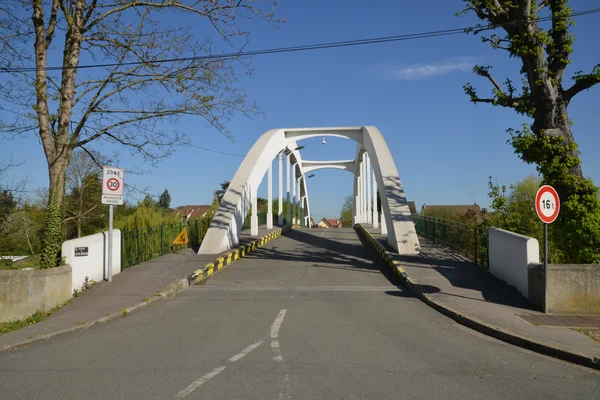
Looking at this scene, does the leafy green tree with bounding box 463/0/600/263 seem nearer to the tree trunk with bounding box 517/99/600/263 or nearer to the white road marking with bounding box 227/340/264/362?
the tree trunk with bounding box 517/99/600/263

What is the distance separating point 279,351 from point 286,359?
42 centimetres

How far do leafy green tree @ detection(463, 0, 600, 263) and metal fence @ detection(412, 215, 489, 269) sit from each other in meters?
2.77

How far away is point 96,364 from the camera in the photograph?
6066 mm

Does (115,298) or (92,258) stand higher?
(92,258)

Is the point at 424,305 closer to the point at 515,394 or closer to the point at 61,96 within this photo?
the point at 515,394

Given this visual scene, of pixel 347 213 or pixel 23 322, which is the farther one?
pixel 347 213

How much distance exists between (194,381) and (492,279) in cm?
877

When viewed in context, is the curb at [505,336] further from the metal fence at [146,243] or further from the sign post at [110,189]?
the metal fence at [146,243]

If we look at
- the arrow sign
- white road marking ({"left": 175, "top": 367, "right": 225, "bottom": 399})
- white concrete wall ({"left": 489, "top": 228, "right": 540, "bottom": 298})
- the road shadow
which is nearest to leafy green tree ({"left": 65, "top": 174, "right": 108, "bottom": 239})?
the road shadow

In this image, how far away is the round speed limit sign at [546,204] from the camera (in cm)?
873

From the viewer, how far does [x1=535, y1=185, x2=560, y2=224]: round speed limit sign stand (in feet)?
28.7

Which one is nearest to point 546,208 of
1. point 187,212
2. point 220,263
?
point 220,263

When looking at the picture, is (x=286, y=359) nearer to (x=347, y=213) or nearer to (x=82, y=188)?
(x=82, y=188)

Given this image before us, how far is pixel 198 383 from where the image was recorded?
5184 mm
